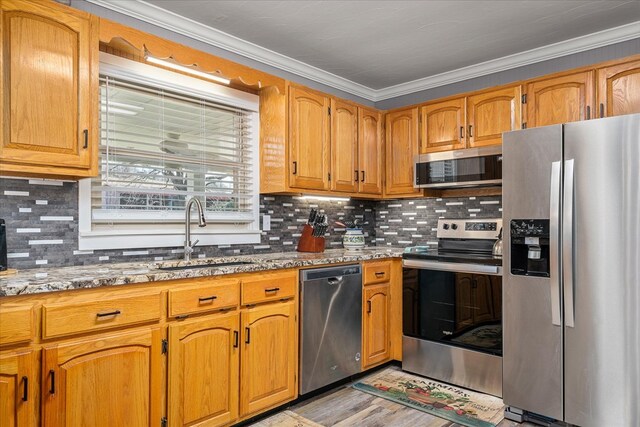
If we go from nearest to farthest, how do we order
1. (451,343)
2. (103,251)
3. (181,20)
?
(103,251)
(181,20)
(451,343)

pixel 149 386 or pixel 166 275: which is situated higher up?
pixel 166 275

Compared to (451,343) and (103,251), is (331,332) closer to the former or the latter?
(451,343)

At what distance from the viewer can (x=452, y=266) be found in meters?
3.02

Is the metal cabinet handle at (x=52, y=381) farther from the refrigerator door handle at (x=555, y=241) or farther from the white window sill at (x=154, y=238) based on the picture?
the refrigerator door handle at (x=555, y=241)

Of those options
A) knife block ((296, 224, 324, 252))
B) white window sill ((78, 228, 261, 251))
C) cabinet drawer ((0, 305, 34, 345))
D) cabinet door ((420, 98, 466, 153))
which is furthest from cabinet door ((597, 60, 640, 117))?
cabinet drawer ((0, 305, 34, 345))

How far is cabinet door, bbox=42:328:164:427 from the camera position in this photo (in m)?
1.68

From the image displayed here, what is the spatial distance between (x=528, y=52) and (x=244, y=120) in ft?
7.34

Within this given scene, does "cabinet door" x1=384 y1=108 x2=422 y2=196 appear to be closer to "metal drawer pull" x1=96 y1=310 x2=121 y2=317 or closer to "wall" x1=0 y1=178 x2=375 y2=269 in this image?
"wall" x1=0 y1=178 x2=375 y2=269

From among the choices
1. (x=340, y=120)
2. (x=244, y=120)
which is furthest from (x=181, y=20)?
(x=340, y=120)

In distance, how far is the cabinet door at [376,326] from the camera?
124 inches

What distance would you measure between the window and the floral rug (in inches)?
56.0

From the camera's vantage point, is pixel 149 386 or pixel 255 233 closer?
pixel 149 386

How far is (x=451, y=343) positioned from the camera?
304cm

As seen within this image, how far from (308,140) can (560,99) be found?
1.80 meters
